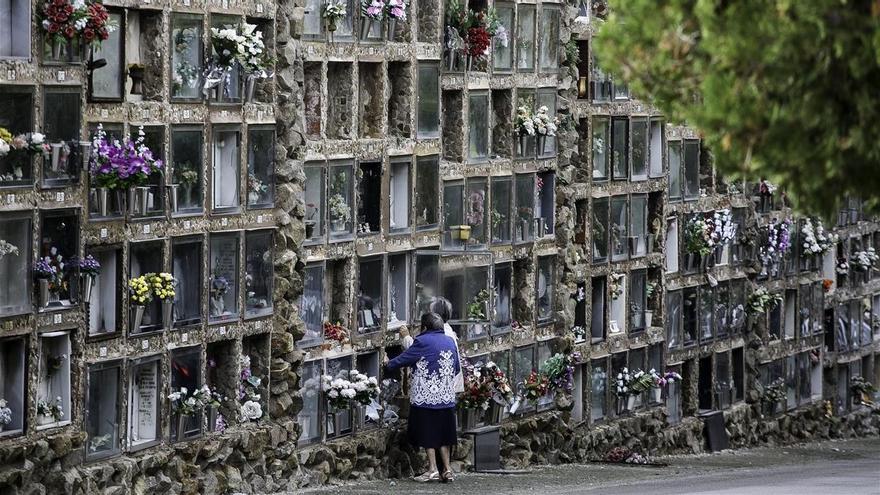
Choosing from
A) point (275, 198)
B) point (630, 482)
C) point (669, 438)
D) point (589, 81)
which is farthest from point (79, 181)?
point (669, 438)

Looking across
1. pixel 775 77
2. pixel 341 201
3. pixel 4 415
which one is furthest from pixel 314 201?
pixel 775 77

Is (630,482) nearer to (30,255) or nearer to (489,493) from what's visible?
(489,493)

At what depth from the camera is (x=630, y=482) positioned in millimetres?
29047

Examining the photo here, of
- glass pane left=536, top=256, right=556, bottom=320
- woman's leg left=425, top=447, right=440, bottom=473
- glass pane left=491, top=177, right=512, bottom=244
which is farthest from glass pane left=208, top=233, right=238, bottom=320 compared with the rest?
glass pane left=536, top=256, right=556, bottom=320

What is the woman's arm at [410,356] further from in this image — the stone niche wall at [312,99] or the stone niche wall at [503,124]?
the stone niche wall at [503,124]

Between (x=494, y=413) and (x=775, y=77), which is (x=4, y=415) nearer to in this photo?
(x=775, y=77)

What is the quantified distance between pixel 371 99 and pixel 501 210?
4.20 m

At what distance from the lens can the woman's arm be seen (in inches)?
1036

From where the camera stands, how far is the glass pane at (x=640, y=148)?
117 feet

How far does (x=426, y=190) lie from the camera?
28297 mm

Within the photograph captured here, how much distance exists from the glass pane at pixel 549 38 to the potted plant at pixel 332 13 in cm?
653

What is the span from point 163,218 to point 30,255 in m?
2.39

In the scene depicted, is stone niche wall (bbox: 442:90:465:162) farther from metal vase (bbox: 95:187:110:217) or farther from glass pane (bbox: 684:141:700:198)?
glass pane (bbox: 684:141:700:198)

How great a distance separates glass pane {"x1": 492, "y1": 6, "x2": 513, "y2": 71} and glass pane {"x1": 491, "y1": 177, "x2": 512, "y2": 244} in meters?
1.48
